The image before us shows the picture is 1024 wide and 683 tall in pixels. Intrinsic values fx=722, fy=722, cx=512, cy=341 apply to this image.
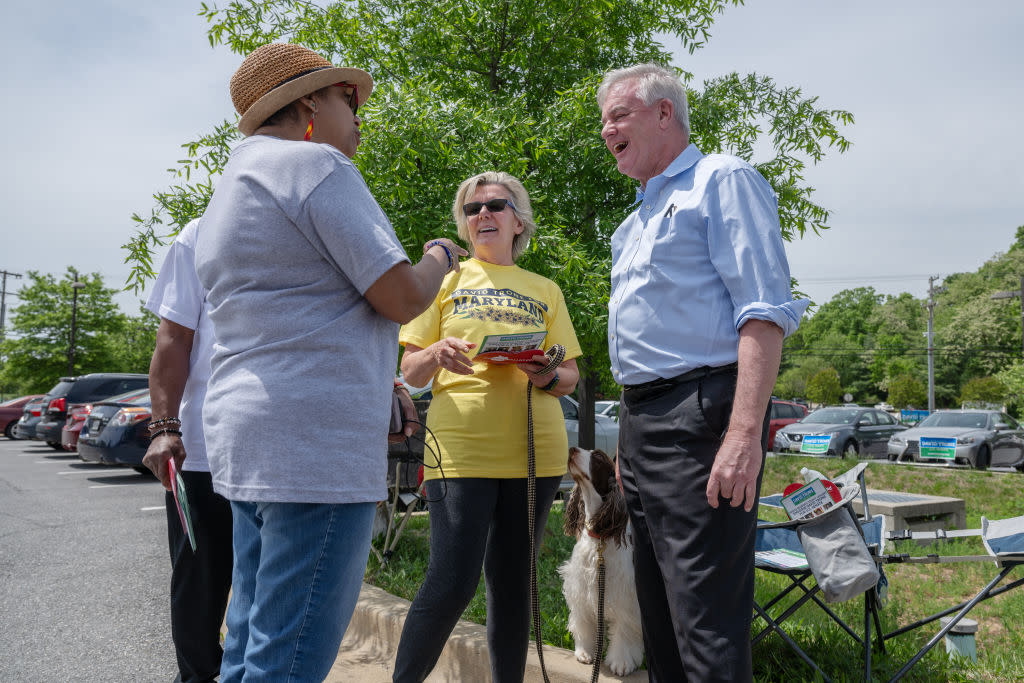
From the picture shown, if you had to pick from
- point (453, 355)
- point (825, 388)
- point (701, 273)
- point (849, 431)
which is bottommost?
point (849, 431)

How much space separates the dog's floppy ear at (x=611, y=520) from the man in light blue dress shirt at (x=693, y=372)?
3.22 feet

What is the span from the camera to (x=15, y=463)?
14656 mm

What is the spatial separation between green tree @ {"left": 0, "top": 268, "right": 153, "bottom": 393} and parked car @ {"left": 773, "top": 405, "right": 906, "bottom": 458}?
101 feet

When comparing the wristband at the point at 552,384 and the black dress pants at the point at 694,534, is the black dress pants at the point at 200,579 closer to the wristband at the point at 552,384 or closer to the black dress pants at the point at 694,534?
the wristband at the point at 552,384

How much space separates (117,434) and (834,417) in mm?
18343

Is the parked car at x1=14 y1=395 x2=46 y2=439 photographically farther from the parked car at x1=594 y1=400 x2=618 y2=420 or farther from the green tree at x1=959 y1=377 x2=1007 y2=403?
the green tree at x1=959 y1=377 x2=1007 y2=403

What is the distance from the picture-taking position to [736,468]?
1789 millimetres

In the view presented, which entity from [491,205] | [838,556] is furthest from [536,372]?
[838,556]

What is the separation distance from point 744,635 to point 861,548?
36.2 inches

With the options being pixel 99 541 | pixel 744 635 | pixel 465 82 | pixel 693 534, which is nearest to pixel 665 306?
pixel 693 534

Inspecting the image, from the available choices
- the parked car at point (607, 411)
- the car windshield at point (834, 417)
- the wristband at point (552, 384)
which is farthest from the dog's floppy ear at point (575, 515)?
the car windshield at point (834, 417)

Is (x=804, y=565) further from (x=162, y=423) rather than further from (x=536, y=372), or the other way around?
(x=162, y=423)

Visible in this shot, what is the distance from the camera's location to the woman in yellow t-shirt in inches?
101

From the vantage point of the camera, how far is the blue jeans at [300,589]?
144 cm
